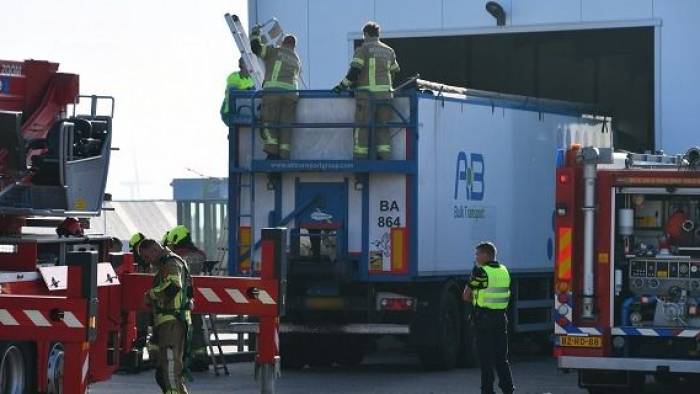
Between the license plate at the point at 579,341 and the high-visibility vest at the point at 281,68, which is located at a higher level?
the high-visibility vest at the point at 281,68

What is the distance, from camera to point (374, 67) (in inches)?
741

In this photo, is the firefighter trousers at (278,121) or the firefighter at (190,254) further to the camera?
the firefighter at (190,254)

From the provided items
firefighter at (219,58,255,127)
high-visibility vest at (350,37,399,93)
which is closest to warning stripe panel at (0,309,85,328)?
high-visibility vest at (350,37,399,93)

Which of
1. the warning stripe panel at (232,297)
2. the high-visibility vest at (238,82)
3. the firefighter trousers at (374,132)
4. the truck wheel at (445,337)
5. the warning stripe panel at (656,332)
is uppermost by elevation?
the high-visibility vest at (238,82)

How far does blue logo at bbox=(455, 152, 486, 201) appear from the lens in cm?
1959

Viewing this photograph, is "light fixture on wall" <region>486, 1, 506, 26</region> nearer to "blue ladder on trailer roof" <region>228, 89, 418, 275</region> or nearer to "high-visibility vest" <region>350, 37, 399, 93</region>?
"high-visibility vest" <region>350, 37, 399, 93</region>

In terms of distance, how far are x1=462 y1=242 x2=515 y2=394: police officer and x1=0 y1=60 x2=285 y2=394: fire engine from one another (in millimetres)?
2930

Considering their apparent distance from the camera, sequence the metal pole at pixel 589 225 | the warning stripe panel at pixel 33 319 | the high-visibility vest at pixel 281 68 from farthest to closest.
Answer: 1. the high-visibility vest at pixel 281 68
2. the metal pole at pixel 589 225
3. the warning stripe panel at pixel 33 319

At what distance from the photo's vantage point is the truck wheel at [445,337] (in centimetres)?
1878

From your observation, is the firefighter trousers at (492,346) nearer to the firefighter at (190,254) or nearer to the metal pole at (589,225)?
the metal pole at (589,225)

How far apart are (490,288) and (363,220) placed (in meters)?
3.05

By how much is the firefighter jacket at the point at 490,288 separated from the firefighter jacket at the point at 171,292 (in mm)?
3413

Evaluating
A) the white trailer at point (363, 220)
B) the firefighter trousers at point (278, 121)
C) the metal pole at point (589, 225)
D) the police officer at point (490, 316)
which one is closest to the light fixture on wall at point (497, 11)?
the white trailer at point (363, 220)

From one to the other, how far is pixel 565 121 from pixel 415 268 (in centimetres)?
524
